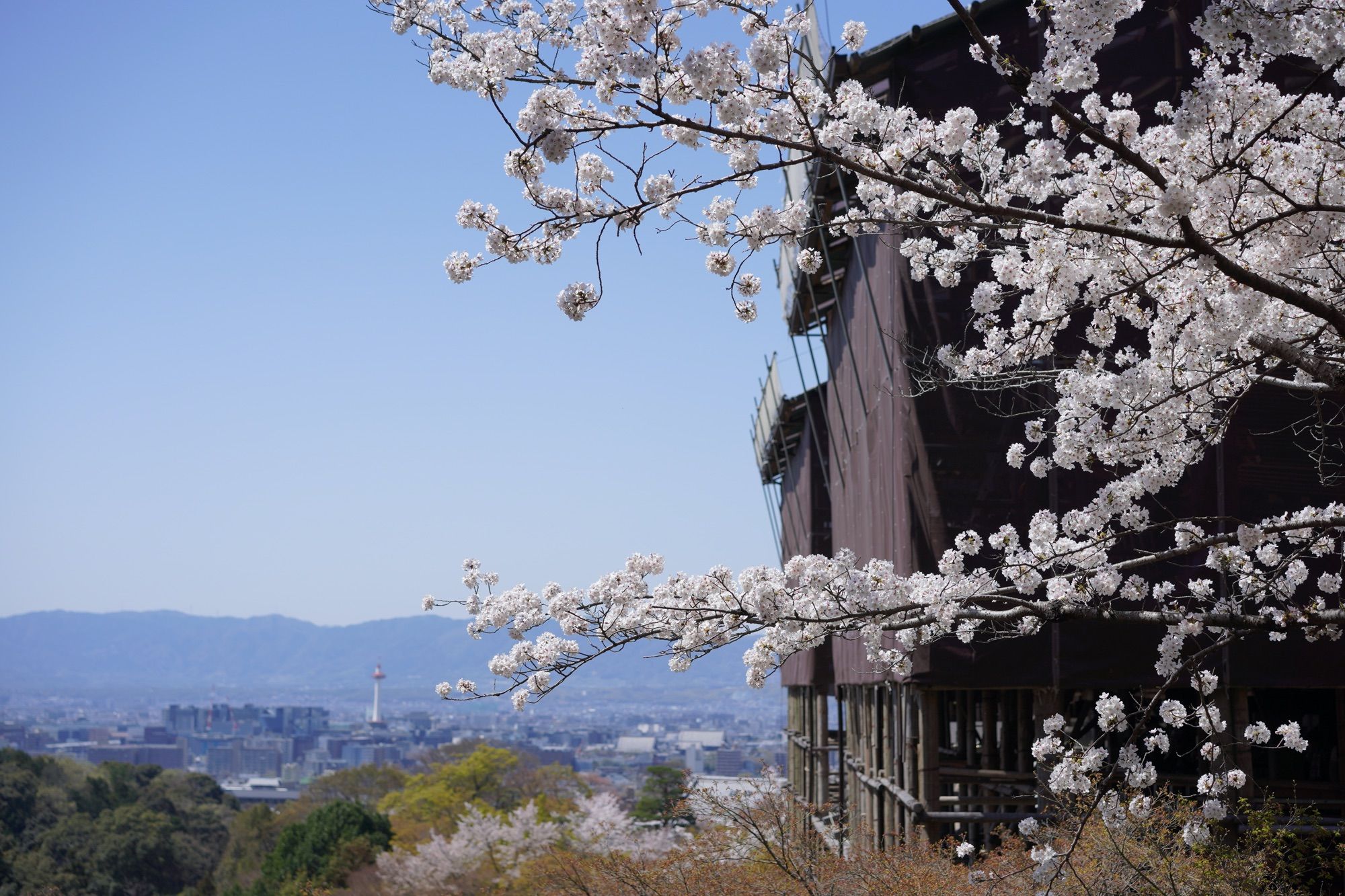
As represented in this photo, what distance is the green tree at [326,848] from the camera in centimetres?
3188

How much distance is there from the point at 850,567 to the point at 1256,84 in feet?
8.49

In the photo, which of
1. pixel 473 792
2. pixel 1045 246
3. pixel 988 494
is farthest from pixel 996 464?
pixel 473 792

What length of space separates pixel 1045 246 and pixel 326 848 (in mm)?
32297

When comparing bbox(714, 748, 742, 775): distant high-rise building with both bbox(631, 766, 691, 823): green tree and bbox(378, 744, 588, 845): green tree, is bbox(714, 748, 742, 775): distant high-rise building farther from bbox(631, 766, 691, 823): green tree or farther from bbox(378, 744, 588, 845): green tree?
bbox(378, 744, 588, 845): green tree

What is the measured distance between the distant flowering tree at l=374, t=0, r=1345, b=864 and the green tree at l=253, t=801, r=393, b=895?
2779 centimetres

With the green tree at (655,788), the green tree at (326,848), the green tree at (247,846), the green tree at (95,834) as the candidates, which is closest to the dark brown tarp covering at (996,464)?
the green tree at (326,848)

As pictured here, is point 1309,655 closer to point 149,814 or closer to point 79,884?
point 79,884

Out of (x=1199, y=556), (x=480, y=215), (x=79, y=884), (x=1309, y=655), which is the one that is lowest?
(x=79, y=884)

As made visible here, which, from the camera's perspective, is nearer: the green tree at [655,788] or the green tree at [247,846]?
the green tree at [247,846]

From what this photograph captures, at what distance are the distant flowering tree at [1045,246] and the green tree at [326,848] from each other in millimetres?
27789

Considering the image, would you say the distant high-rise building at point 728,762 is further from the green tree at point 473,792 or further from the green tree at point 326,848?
the green tree at point 326,848

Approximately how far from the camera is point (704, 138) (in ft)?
16.5

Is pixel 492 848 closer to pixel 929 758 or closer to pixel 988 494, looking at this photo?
pixel 929 758

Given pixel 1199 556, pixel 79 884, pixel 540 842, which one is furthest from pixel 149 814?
pixel 1199 556
